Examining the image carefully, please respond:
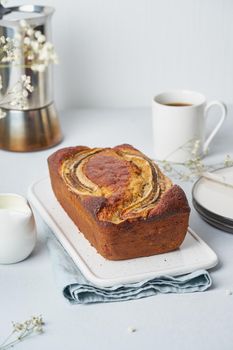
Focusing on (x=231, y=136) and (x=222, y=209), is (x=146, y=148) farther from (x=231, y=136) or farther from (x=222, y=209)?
(x=222, y=209)

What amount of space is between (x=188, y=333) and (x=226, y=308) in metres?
0.09

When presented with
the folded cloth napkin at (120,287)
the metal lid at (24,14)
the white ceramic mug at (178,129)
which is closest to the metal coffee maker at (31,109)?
the metal lid at (24,14)

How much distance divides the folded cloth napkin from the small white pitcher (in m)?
0.07

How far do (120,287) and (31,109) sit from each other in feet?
2.13

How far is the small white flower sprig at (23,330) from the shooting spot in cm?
109

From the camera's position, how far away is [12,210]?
4.15 ft

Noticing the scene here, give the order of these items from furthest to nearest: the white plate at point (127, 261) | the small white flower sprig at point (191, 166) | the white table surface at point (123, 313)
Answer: the small white flower sprig at point (191, 166), the white plate at point (127, 261), the white table surface at point (123, 313)

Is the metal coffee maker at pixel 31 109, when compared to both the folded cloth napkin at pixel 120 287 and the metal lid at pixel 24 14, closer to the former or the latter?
the metal lid at pixel 24 14

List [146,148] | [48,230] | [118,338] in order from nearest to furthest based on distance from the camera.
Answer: [118,338]
[48,230]
[146,148]

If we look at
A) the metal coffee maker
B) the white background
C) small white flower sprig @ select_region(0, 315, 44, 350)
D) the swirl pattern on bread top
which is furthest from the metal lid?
small white flower sprig @ select_region(0, 315, 44, 350)

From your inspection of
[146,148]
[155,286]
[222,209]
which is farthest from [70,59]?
[155,286]

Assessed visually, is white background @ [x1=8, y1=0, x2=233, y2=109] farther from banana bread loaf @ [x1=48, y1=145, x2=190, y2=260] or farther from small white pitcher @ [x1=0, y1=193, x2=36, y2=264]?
small white pitcher @ [x1=0, y1=193, x2=36, y2=264]

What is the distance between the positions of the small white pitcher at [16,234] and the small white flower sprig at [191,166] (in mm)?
397

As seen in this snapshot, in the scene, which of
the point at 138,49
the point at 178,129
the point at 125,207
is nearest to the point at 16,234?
the point at 125,207
